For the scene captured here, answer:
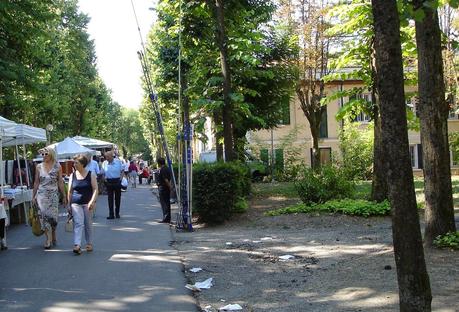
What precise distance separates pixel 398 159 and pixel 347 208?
31.4 ft

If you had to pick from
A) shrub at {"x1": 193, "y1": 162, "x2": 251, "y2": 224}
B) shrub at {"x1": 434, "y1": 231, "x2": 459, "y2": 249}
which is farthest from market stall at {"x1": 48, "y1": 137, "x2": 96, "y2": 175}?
shrub at {"x1": 434, "y1": 231, "x2": 459, "y2": 249}

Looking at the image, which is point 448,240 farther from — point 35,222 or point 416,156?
point 416,156

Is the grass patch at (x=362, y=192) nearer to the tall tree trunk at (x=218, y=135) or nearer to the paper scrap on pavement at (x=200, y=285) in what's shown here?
the tall tree trunk at (x=218, y=135)

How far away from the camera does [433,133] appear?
27.0 ft

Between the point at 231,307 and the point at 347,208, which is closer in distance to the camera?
the point at 231,307

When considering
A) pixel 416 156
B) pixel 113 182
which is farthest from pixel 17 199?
pixel 416 156

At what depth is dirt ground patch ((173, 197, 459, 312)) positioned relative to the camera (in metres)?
6.09

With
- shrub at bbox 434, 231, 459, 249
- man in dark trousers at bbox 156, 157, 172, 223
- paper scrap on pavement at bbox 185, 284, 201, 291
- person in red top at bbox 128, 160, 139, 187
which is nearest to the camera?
paper scrap on pavement at bbox 185, 284, 201, 291

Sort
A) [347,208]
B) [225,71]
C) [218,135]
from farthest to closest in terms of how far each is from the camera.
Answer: [218,135] < [225,71] < [347,208]

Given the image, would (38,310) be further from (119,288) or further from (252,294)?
(252,294)

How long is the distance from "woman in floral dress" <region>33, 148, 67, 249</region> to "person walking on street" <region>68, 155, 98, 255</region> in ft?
1.37

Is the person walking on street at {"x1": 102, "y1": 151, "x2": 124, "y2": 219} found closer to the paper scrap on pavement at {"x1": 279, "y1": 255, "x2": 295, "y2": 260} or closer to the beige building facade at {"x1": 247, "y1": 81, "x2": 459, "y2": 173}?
the paper scrap on pavement at {"x1": 279, "y1": 255, "x2": 295, "y2": 260}

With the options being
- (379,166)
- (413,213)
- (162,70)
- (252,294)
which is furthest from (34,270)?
(162,70)

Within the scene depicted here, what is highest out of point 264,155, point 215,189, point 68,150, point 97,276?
point 68,150
